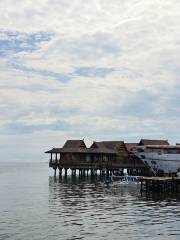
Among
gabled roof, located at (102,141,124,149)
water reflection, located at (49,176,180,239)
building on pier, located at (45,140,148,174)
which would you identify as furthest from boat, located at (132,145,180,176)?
water reflection, located at (49,176,180,239)

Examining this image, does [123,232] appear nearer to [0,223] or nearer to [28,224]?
[28,224]

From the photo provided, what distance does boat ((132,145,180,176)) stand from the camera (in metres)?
77.8

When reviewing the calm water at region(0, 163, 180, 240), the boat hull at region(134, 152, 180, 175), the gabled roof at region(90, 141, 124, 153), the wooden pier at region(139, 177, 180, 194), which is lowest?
the calm water at region(0, 163, 180, 240)

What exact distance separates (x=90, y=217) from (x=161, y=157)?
4340 cm

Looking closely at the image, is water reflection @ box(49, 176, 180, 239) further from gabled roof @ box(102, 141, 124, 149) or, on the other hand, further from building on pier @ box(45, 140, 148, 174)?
gabled roof @ box(102, 141, 124, 149)

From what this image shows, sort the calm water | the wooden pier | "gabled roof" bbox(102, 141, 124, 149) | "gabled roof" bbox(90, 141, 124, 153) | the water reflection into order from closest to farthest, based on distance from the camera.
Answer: the calm water → the water reflection → the wooden pier → "gabled roof" bbox(90, 141, 124, 153) → "gabled roof" bbox(102, 141, 124, 149)

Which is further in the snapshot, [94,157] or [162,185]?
[94,157]

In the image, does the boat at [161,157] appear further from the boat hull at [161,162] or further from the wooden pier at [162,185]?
the wooden pier at [162,185]

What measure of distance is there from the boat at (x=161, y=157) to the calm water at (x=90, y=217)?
24.3 meters

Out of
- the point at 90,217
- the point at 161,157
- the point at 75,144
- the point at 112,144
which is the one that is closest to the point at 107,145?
the point at 112,144

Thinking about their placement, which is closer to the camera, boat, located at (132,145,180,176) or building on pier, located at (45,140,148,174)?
boat, located at (132,145,180,176)

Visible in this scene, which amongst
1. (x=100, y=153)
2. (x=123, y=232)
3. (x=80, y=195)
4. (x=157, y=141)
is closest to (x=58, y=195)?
(x=80, y=195)

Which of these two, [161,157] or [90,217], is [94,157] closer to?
[161,157]

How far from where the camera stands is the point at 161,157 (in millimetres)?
79000
